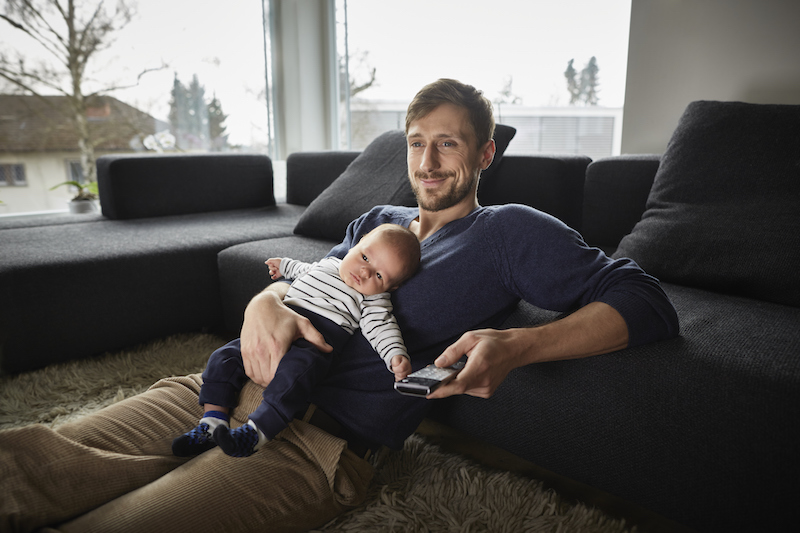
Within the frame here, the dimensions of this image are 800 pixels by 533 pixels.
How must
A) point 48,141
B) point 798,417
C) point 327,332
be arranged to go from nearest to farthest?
point 798,417 → point 327,332 → point 48,141

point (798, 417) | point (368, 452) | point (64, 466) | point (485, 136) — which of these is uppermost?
point (485, 136)

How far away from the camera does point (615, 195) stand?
1748 millimetres

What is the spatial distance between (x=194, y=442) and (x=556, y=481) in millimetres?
821

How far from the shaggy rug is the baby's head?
1.43 feet

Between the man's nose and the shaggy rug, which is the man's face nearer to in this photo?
the man's nose

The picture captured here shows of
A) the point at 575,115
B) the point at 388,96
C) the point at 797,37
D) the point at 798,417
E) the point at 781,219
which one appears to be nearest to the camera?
the point at 798,417

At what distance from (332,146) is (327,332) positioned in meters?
3.31

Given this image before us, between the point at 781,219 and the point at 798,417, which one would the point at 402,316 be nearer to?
the point at 798,417

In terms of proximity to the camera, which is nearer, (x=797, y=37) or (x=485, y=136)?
(x=485, y=136)

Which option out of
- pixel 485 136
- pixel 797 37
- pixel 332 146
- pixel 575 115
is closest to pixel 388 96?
pixel 332 146

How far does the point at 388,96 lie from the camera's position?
3.81 m

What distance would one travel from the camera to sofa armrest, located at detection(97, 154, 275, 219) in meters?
2.56

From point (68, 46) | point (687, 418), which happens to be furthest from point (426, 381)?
point (68, 46)

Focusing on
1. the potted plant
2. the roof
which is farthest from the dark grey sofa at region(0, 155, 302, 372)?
the roof
